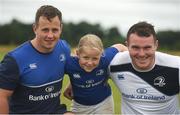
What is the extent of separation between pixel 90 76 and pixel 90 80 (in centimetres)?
6

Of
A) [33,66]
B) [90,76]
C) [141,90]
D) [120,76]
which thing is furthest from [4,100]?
[141,90]

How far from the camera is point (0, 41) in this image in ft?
181

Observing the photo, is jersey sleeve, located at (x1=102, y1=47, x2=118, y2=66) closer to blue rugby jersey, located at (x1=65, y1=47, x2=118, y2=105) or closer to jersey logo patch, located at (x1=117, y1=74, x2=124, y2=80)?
blue rugby jersey, located at (x1=65, y1=47, x2=118, y2=105)

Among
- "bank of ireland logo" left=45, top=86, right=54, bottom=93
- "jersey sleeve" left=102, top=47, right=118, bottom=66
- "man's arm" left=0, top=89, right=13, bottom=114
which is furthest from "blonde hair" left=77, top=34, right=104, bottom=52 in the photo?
"man's arm" left=0, top=89, right=13, bottom=114

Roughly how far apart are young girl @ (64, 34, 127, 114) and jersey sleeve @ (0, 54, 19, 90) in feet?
2.75

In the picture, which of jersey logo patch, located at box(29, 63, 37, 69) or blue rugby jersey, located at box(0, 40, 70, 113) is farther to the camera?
jersey logo patch, located at box(29, 63, 37, 69)

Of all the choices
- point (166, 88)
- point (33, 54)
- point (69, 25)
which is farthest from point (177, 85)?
point (69, 25)

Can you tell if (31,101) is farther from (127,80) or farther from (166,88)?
(166,88)

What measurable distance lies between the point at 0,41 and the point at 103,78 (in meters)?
49.1

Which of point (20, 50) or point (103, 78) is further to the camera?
point (103, 78)

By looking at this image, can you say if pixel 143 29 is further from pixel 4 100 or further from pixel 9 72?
pixel 4 100

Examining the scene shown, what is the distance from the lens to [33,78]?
6.50 metres

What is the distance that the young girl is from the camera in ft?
22.1

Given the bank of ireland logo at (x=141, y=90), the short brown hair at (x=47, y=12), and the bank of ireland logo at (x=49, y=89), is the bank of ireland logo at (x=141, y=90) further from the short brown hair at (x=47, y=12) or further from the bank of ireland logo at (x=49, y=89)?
the short brown hair at (x=47, y=12)
